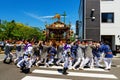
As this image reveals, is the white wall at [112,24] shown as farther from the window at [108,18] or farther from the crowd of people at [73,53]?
the crowd of people at [73,53]

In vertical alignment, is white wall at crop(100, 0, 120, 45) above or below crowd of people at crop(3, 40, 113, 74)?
above

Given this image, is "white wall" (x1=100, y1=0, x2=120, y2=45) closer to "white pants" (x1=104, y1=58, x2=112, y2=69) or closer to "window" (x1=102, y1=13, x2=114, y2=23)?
"window" (x1=102, y1=13, x2=114, y2=23)

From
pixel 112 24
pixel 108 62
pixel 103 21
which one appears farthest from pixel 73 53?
pixel 103 21

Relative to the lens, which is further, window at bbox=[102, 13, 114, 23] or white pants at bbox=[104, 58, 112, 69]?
window at bbox=[102, 13, 114, 23]

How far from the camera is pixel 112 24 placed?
34031 mm

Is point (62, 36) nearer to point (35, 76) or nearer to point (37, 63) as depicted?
point (37, 63)

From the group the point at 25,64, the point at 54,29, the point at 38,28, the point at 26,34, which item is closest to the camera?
the point at 25,64

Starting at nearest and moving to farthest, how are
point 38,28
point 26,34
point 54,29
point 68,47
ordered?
point 68,47 → point 54,29 → point 26,34 → point 38,28

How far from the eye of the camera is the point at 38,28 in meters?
85.2

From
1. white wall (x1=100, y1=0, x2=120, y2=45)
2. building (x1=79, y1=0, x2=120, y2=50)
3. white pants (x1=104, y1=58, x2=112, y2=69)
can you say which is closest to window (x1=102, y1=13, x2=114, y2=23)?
building (x1=79, y1=0, x2=120, y2=50)

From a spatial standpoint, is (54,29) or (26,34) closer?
(54,29)

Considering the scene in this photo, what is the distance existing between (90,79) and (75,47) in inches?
168

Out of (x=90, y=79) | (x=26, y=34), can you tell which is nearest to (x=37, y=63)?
(x=90, y=79)

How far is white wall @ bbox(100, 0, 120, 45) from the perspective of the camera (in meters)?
34.0
